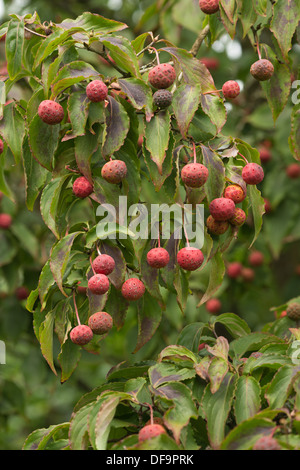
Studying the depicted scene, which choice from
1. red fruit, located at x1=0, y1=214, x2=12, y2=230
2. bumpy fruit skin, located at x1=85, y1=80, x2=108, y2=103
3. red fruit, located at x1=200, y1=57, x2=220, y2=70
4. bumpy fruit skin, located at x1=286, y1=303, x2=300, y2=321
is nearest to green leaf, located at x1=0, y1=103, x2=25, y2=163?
bumpy fruit skin, located at x1=85, y1=80, x2=108, y2=103

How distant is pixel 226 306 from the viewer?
335 centimetres

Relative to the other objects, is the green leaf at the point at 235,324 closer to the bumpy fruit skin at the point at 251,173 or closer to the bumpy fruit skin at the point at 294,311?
the bumpy fruit skin at the point at 294,311

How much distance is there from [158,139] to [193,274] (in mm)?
1644

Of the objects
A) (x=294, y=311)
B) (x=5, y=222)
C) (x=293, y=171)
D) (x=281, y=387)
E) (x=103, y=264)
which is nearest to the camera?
(x=281, y=387)

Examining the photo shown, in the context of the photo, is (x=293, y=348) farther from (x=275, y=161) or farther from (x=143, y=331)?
(x=275, y=161)

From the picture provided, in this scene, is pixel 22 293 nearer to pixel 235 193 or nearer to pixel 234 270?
pixel 234 270

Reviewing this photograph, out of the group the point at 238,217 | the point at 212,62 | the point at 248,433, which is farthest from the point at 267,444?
the point at 212,62

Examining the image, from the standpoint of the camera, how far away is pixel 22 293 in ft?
9.53

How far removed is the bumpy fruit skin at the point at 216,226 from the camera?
1.51m

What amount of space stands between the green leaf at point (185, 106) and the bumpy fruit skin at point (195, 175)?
9cm

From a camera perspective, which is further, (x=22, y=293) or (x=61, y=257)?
(x=22, y=293)

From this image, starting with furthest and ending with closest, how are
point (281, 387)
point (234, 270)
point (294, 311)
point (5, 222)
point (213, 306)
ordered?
point (234, 270) → point (213, 306) → point (5, 222) → point (294, 311) → point (281, 387)
